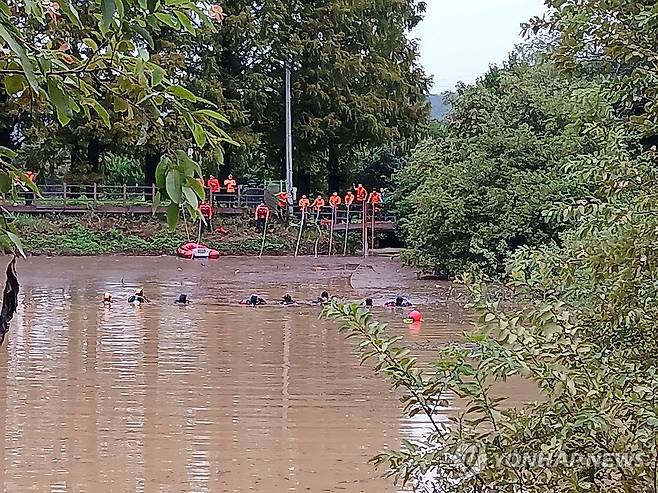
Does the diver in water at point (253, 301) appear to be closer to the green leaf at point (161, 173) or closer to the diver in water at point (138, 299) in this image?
the diver in water at point (138, 299)

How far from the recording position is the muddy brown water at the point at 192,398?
6.75m

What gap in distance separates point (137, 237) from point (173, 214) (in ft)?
91.3

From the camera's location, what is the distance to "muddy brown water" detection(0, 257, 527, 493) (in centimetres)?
675

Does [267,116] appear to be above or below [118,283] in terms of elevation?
above

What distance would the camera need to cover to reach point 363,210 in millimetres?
29781

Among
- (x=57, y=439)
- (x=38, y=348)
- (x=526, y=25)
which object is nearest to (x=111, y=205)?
(x=38, y=348)

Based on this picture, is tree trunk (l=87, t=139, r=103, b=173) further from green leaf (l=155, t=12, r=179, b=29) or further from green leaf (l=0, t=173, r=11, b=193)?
green leaf (l=155, t=12, r=179, b=29)

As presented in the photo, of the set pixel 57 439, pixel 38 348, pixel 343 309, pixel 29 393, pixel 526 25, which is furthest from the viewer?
pixel 38 348

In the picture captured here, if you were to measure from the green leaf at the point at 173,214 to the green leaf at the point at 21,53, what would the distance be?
28 cm

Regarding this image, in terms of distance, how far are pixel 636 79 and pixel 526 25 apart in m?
0.97

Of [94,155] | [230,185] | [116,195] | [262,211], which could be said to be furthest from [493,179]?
[94,155]

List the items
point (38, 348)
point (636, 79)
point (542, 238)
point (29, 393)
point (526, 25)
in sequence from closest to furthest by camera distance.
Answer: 1. point (636, 79)
2. point (526, 25)
3. point (29, 393)
4. point (38, 348)
5. point (542, 238)

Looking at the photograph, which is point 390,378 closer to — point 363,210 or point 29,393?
point 29,393

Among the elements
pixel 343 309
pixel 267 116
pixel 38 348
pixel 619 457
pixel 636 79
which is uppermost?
pixel 267 116
